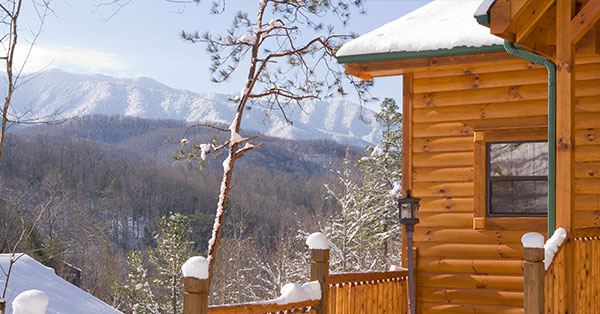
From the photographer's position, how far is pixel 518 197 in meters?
7.93

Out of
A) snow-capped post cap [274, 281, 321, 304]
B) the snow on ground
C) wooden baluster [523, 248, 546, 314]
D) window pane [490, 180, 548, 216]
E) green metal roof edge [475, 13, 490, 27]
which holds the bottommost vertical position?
→ the snow on ground

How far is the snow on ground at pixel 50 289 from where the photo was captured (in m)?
12.1

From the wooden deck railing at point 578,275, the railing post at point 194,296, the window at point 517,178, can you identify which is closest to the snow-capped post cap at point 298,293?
the railing post at point 194,296

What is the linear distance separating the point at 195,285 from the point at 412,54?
505 centimetres

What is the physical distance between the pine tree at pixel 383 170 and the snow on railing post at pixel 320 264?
Answer: 23.4 m

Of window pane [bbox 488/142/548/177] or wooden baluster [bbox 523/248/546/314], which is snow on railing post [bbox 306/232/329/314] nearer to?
wooden baluster [bbox 523/248/546/314]

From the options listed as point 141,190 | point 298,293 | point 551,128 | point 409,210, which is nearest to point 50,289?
point 409,210

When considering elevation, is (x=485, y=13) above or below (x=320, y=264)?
above

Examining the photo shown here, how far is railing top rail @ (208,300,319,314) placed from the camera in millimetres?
3971

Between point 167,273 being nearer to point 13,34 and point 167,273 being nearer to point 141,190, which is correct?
point 13,34

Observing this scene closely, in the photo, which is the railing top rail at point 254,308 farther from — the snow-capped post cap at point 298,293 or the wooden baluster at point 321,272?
the wooden baluster at point 321,272

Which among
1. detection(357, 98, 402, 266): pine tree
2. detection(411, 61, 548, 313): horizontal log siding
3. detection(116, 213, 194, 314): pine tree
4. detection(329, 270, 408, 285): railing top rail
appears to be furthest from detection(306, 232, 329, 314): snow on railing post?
detection(116, 213, 194, 314): pine tree

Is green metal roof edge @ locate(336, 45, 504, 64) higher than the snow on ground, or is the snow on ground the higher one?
green metal roof edge @ locate(336, 45, 504, 64)

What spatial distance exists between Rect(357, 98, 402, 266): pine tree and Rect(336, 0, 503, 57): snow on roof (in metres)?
20.3
